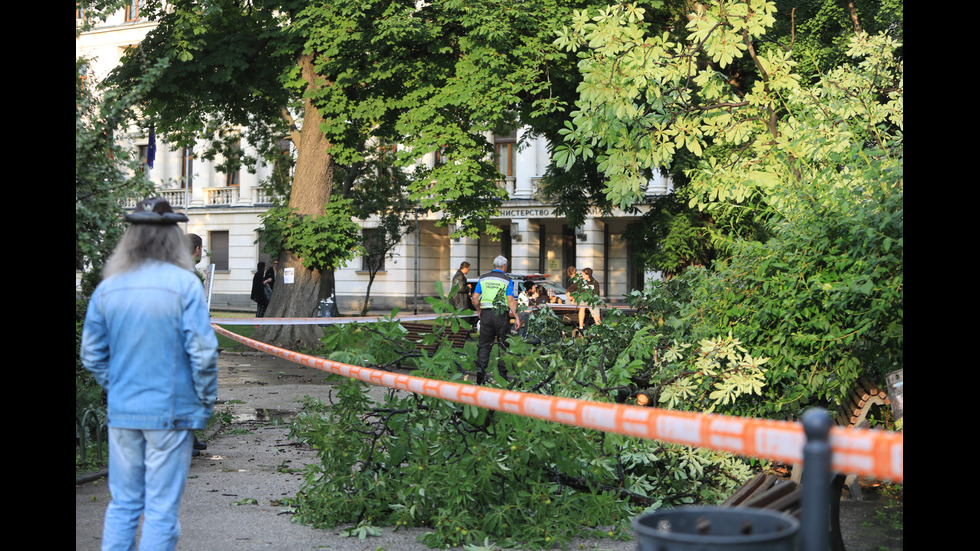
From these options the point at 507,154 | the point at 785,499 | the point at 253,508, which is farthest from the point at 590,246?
the point at 785,499

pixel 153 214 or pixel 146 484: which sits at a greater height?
pixel 153 214

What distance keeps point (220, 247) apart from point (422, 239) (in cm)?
1083

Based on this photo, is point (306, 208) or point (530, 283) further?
point (530, 283)

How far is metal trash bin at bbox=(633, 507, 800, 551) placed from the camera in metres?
2.38

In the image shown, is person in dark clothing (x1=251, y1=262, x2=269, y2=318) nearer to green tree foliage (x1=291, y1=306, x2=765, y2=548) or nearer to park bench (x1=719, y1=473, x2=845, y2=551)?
green tree foliage (x1=291, y1=306, x2=765, y2=548)

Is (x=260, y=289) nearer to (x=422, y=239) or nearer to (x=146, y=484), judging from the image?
(x=146, y=484)

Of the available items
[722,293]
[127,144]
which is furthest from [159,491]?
[722,293]

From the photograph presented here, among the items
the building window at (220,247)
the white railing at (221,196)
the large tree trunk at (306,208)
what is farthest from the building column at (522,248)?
the large tree trunk at (306,208)

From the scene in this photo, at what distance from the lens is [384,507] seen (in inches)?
226

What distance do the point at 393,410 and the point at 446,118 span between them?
43.4ft

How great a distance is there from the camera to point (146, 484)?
13.2 feet

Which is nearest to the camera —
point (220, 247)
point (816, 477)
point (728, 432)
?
point (816, 477)

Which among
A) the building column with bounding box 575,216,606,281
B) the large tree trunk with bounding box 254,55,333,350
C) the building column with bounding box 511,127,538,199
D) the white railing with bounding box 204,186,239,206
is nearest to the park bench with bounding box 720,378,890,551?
the large tree trunk with bounding box 254,55,333,350
